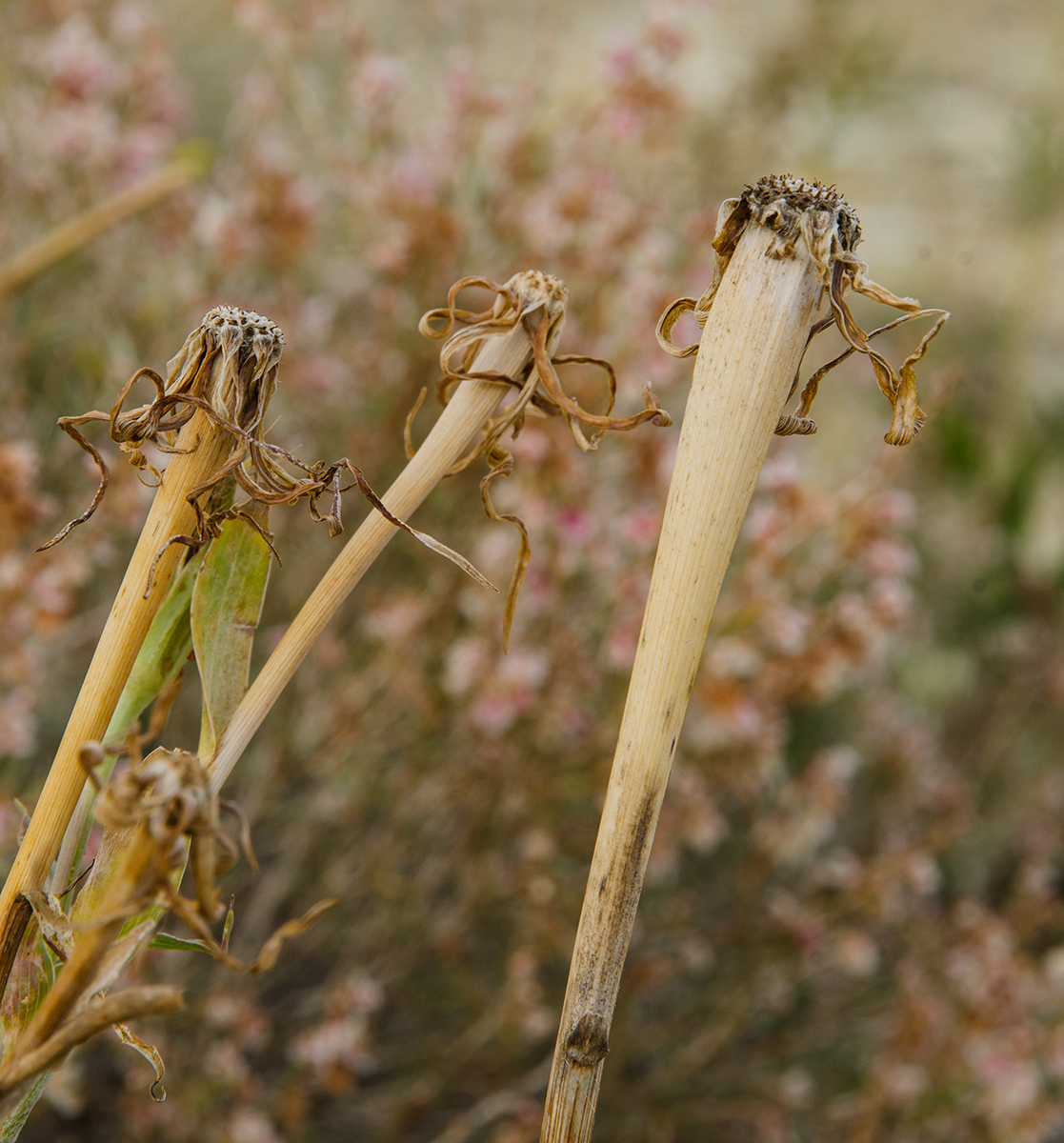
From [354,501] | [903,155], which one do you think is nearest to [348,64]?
[354,501]

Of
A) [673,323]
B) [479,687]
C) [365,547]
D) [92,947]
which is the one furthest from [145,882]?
[479,687]

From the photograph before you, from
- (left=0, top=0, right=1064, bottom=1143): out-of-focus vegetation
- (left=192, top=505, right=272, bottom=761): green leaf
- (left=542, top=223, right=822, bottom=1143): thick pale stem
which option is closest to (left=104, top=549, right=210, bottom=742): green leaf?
(left=192, top=505, right=272, bottom=761): green leaf

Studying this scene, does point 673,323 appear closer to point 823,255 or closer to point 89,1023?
point 823,255

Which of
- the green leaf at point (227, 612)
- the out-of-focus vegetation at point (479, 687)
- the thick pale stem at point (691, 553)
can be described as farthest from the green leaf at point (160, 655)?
the out-of-focus vegetation at point (479, 687)

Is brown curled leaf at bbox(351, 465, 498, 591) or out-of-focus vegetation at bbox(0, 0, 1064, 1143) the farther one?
out-of-focus vegetation at bbox(0, 0, 1064, 1143)

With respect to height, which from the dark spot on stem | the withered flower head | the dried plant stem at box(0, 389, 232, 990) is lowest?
the dark spot on stem

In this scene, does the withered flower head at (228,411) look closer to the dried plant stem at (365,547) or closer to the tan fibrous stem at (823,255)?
the dried plant stem at (365,547)

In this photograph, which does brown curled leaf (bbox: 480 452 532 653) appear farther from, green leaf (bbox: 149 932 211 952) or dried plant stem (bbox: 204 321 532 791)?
green leaf (bbox: 149 932 211 952)

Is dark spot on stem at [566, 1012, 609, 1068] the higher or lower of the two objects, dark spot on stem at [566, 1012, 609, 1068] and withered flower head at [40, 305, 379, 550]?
the lower
